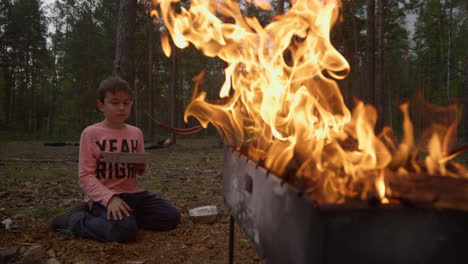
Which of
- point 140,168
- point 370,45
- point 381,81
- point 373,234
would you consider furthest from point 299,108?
point 381,81

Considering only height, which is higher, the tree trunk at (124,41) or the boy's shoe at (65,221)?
the tree trunk at (124,41)

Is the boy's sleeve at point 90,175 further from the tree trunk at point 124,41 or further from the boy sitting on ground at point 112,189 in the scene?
the tree trunk at point 124,41

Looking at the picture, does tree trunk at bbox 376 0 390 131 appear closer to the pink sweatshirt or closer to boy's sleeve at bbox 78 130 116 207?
the pink sweatshirt

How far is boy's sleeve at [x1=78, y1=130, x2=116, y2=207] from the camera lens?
3119mm

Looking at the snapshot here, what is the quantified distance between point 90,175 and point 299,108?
219cm

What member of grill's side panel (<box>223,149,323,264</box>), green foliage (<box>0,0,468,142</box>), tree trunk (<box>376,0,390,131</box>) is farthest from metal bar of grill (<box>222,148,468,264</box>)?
green foliage (<box>0,0,468,142</box>)

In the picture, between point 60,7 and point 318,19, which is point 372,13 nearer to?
point 318,19

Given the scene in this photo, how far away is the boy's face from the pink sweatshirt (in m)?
0.15

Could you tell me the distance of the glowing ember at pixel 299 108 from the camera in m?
1.66

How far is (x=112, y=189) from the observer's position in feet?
11.1

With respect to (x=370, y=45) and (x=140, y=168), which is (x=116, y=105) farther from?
(x=370, y=45)

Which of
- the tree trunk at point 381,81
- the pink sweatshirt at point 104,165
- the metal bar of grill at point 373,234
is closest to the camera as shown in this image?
the metal bar of grill at point 373,234

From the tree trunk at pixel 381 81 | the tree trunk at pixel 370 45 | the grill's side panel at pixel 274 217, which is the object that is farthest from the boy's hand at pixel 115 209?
the tree trunk at pixel 381 81

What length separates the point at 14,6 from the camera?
29156 millimetres
